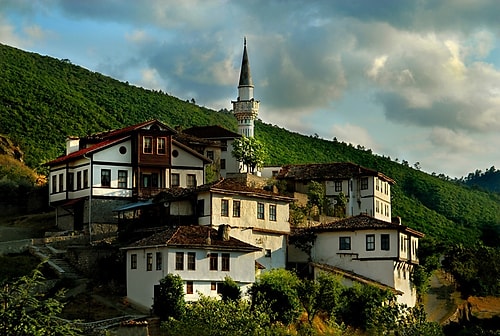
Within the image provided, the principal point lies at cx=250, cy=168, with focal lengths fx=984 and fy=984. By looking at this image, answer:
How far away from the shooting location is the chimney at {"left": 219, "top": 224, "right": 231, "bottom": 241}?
2255 inches

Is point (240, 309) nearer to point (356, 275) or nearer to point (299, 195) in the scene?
point (356, 275)

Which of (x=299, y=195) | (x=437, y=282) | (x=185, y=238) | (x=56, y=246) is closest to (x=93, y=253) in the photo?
(x=56, y=246)

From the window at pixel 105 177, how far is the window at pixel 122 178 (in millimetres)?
728

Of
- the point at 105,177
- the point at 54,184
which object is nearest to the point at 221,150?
the point at 54,184

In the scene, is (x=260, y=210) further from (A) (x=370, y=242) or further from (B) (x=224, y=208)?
(A) (x=370, y=242)

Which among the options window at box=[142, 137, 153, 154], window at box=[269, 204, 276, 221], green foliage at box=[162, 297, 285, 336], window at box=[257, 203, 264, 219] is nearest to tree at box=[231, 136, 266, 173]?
window at box=[142, 137, 153, 154]

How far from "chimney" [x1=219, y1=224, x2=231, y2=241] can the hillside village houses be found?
0.27ft

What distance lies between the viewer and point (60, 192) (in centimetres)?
7250

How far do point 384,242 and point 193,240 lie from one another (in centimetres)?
1482

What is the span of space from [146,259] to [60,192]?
62.6 feet

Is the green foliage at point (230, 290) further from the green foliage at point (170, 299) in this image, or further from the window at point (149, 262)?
the window at point (149, 262)

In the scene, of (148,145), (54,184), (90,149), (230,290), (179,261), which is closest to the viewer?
(179,261)

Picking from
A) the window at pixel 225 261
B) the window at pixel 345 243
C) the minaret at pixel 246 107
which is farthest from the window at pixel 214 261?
the minaret at pixel 246 107

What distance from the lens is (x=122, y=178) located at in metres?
69.1
